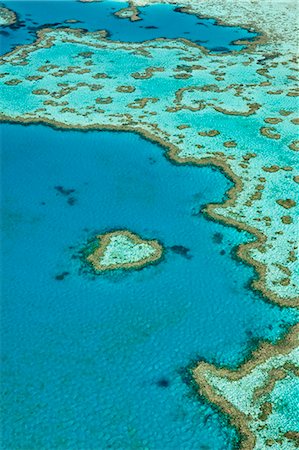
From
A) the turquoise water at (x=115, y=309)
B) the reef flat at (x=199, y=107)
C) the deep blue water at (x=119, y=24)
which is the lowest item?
the turquoise water at (x=115, y=309)

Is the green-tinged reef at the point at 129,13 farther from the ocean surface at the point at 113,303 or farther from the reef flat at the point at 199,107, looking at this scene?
the ocean surface at the point at 113,303

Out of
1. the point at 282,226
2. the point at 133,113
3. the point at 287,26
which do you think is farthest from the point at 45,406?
the point at 287,26

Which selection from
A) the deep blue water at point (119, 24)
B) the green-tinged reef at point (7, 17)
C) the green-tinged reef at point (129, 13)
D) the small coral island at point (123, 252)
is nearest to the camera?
the small coral island at point (123, 252)

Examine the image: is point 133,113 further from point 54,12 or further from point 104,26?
point 54,12

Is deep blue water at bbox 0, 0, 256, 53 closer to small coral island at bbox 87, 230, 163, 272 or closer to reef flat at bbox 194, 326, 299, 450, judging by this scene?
small coral island at bbox 87, 230, 163, 272

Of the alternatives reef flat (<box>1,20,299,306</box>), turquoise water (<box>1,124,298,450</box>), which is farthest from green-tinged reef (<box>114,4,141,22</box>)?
turquoise water (<box>1,124,298,450</box>)

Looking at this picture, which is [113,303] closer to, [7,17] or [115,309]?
[115,309]

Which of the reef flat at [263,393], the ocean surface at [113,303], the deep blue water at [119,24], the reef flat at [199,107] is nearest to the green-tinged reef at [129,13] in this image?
the deep blue water at [119,24]

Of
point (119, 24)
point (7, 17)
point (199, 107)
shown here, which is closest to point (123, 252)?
point (199, 107)
